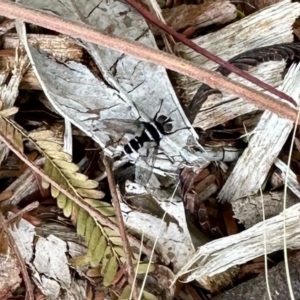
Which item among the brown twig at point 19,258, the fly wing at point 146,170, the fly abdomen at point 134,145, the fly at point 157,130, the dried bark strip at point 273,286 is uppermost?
the fly at point 157,130

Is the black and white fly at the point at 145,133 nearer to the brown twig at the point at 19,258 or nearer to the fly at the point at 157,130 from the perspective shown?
the fly at the point at 157,130

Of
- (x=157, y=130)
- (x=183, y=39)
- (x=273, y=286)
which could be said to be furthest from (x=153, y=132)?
(x=273, y=286)

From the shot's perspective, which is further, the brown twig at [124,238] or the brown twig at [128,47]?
the brown twig at [124,238]

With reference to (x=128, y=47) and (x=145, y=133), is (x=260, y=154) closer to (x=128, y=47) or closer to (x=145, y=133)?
(x=145, y=133)

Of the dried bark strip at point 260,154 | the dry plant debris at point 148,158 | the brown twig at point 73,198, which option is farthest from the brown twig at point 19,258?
the dried bark strip at point 260,154

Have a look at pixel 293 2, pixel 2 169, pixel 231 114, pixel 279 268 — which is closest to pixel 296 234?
pixel 279 268

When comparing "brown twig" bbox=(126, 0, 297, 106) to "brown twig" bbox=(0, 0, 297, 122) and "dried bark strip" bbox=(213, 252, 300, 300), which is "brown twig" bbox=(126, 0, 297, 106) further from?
"dried bark strip" bbox=(213, 252, 300, 300)
